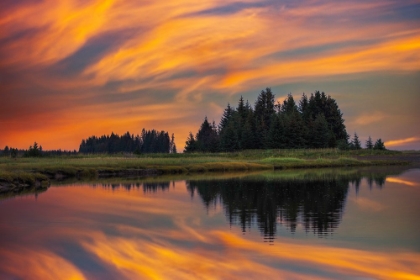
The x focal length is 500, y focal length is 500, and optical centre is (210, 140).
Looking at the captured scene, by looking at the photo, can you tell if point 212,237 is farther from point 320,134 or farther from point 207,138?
point 207,138

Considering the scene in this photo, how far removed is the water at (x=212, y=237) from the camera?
1557 cm

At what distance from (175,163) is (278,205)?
4991cm

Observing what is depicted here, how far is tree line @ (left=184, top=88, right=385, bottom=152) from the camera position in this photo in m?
118

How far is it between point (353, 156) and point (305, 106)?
32332 mm

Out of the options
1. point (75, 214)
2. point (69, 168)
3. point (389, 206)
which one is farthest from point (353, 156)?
point (75, 214)

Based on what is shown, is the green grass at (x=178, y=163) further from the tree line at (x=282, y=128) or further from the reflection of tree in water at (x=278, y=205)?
the reflection of tree in water at (x=278, y=205)

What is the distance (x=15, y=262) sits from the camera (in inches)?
678

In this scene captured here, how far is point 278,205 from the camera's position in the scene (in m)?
31.9

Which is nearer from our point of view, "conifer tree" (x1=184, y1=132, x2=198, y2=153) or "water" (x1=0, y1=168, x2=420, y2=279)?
"water" (x1=0, y1=168, x2=420, y2=279)

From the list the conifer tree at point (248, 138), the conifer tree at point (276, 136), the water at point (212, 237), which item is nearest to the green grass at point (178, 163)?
Result: the conifer tree at point (276, 136)

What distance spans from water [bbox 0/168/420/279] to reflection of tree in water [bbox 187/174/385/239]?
6 centimetres

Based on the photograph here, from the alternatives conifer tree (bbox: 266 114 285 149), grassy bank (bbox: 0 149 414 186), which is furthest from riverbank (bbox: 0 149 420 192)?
conifer tree (bbox: 266 114 285 149)

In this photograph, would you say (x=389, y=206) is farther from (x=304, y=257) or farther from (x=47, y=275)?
(x=47, y=275)

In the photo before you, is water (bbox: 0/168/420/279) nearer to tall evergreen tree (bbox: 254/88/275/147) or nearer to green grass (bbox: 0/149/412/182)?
A: green grass (bbox: 0/149/412/182)
